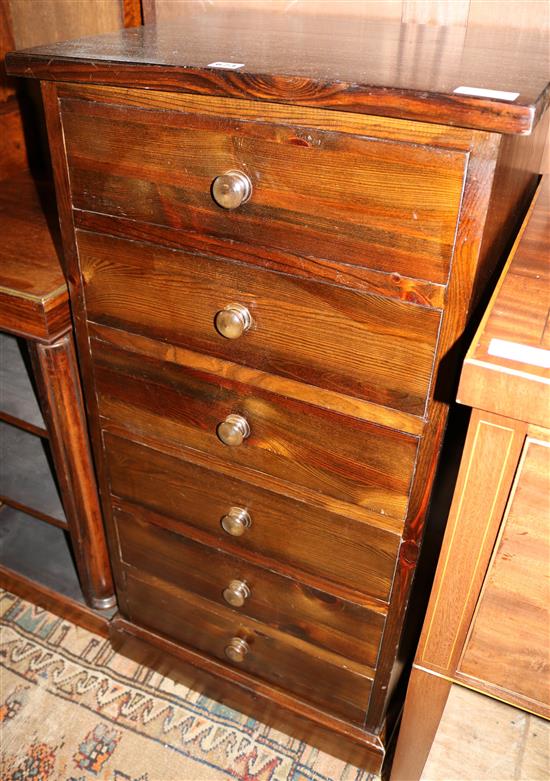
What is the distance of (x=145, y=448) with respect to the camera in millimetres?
951

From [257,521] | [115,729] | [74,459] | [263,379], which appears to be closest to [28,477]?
[74,459]

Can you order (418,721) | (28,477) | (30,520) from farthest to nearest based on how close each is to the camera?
(30,520) → (28,477) → (418,721)

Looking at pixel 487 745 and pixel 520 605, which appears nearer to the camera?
pixel 520 605

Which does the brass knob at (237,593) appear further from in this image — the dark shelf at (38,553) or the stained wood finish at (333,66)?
the stained wood finish at (333,66)

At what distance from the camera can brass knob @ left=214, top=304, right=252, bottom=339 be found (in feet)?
2.42

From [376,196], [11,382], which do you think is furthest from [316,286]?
[11,382]

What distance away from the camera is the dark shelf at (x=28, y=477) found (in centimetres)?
122

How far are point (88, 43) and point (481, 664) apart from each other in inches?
31.5

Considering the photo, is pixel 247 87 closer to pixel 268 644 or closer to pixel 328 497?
pixel 328 497

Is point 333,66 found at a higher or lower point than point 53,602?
higher

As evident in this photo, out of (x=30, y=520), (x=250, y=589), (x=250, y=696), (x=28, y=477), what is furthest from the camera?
(x=30, y=520)

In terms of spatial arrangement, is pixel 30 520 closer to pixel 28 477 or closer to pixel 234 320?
pixel 28 477

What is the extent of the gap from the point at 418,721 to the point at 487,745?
13.4 inches

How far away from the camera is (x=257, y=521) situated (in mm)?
911
